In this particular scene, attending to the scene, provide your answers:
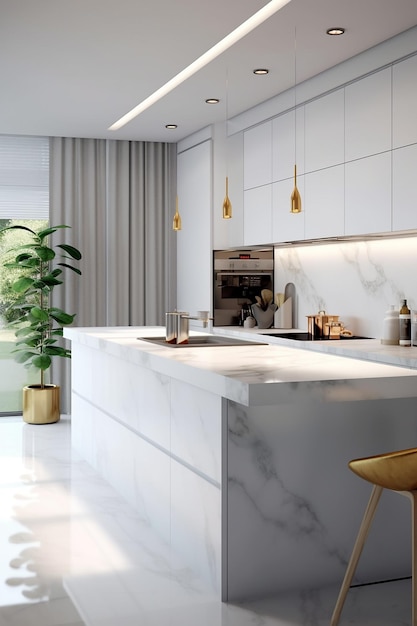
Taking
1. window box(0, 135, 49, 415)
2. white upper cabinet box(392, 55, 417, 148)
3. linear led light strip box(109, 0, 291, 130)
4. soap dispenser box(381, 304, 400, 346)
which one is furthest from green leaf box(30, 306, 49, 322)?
white upper cabinet box(392, 55, 417, 148)

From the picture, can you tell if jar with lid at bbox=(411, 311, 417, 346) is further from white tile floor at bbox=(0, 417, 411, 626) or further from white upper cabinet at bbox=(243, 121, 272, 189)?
white upper cabinet at bbox=(243, 121, 272, 189)

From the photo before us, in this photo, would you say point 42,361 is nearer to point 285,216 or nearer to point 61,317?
point 61,317

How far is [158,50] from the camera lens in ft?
15.1

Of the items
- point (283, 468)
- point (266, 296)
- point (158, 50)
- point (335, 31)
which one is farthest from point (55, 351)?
point (283, 468)

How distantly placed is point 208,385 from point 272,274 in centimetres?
370

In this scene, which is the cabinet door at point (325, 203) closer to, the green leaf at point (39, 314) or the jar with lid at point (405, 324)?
the jar with lid at point (405, 324)

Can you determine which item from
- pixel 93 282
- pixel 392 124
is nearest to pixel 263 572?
pixel 392 124

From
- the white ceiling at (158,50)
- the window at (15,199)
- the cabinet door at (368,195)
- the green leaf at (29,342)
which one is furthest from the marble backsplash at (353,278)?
the window at (15,199)

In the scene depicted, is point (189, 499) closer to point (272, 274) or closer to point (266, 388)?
point (266, 388)

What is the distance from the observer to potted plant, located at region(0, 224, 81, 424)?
6.77 meters

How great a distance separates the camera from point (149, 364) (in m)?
3.67

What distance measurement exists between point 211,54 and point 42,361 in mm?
3169

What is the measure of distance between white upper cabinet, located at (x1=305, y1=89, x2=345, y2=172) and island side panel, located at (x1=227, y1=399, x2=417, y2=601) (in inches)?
91.4

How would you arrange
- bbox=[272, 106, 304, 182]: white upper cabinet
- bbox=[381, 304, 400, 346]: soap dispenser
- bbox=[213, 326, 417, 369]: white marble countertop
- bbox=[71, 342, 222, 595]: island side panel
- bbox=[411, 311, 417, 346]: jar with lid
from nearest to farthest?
bbox=[71, 342, 222, 595]: island side panel → bbox=[213, 326, 417, 369]: white marble countertop → bbox=[411, 311, 417, 346]: jar with lid → bbox=[381, 304, 400, 346]: soap dispenser → bbox=[272, 106, 304, 182]: white upper cabinet
